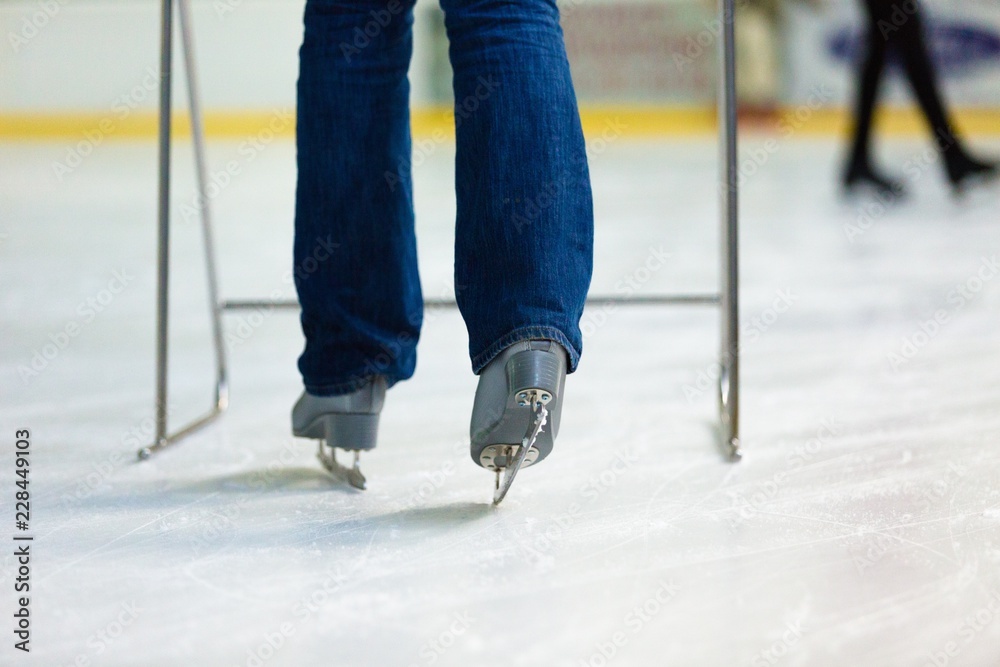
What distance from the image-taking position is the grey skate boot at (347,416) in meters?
0.79

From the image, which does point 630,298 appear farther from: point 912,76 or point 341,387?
point 912,76

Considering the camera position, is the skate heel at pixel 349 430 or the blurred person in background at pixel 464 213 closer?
the blurred person in background at pixel 464 213

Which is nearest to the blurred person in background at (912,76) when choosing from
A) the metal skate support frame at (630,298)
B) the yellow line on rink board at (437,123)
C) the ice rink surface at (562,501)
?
the ice rink surface at (562,501)

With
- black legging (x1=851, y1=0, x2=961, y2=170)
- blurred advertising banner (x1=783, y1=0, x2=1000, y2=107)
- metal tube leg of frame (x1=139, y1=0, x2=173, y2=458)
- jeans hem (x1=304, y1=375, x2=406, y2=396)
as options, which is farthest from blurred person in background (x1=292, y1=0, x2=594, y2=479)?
blurred advertising banner (x1=783, y1=0, x2=1000, y2=107)

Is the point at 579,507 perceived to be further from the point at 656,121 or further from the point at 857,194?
the point at 656,121

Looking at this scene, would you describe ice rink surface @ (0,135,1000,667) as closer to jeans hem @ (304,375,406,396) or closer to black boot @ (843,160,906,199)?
jeans hem @ (304,375,406,396)

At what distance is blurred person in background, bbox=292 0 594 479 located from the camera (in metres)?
0.66

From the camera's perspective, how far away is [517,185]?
66 centimetres

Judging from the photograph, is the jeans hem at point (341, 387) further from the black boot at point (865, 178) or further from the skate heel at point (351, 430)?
the black boot at point (865, 178)

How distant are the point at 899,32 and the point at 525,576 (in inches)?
96.8

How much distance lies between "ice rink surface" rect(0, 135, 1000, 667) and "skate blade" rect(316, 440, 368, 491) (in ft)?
0.04

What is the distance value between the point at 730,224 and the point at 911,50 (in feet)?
6.73

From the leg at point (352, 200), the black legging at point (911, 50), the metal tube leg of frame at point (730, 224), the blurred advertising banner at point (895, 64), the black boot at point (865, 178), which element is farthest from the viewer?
the blurred advertising banner at point (895, 64)

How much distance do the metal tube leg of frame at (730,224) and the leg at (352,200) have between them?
0.30m
